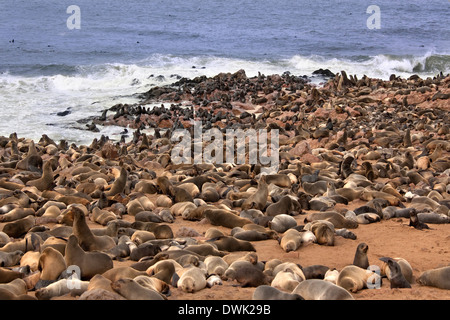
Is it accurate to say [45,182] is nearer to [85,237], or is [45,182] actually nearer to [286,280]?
[85,237]

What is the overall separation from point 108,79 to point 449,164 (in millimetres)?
22957

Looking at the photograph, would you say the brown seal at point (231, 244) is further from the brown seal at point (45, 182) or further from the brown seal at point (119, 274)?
the brown seal at point (45, 182)

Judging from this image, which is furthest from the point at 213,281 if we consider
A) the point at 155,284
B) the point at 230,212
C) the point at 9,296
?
the point at 230,212

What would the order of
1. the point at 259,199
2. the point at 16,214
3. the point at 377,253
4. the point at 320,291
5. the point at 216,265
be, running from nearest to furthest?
1. the point at 320,291
2. the point at 216,265
3. the point at 377,253
4. the point at 16,214
5. the point at 259,199

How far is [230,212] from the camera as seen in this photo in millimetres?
7434

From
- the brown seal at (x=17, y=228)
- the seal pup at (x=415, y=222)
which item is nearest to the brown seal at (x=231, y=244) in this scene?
the seal pup at (x=415, y=222)

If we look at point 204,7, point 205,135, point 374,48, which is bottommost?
point 205,135

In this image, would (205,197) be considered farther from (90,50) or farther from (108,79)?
(90,50)

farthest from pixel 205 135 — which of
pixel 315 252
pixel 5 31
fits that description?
pixel 5 31

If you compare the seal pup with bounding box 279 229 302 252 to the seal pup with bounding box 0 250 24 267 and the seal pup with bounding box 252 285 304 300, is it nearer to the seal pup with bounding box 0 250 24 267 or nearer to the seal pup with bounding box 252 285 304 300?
the seal pup with bounding box 252 285 304 300

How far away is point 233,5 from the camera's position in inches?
2776

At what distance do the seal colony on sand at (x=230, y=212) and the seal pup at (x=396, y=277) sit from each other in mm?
11

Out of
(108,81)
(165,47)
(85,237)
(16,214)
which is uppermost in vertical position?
(165,47)

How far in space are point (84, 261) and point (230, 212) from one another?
2.83 metres
